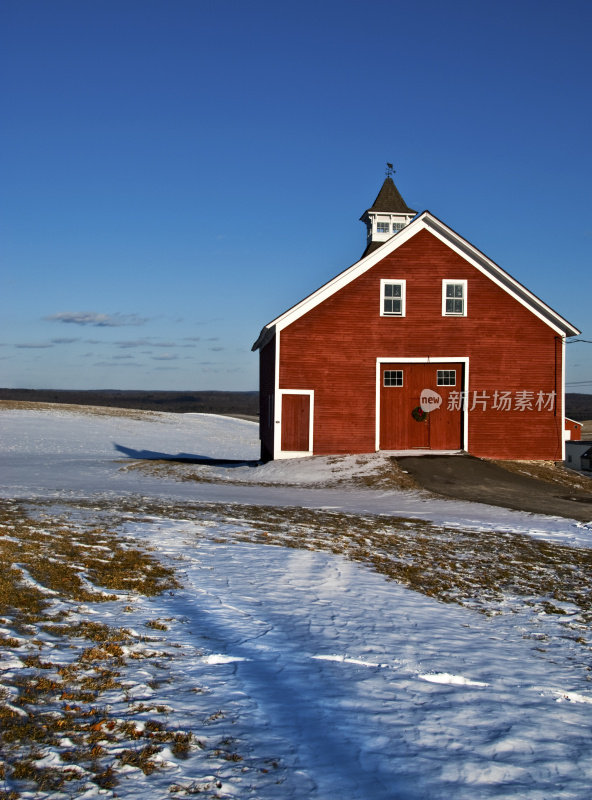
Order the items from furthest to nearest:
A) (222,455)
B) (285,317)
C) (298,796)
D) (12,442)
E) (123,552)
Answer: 1. (222,455)
2. (12,442)
3. (285,317)
4. (123,552)
5. (298,796)

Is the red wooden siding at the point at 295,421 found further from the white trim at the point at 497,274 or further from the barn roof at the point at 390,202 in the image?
the barn roof at the point at 390,202

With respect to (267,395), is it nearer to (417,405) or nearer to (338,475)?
(417,405)

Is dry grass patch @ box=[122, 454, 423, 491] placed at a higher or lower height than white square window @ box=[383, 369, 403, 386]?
lower

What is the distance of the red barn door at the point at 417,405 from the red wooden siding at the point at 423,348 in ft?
1.40

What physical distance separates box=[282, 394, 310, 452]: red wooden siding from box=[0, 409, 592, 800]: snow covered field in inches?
471

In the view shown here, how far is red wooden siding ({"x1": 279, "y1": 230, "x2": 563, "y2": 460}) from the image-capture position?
26.0 meters

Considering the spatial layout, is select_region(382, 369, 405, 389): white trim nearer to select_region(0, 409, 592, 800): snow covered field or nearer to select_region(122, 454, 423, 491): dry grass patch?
select_region(122, 454, 423, 491): dry grass patch

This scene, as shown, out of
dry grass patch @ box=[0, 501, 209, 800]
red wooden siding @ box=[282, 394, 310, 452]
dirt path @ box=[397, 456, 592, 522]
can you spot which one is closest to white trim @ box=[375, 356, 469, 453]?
dirt path @ box=[397, 456, 592, 522]

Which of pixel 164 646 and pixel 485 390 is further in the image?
pixel 485 390

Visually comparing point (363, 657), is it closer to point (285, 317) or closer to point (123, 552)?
point (123, 552)

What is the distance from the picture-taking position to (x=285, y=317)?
25531mm

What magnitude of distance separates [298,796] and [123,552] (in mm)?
6783

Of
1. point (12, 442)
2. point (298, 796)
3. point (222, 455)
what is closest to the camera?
point (298, 796)

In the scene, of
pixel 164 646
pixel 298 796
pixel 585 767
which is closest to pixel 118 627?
pixel 164 646
